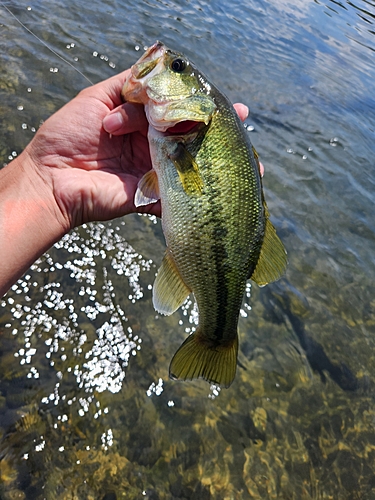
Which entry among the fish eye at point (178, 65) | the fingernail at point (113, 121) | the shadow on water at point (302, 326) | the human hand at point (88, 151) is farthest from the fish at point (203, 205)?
the shadow on water at point (302, 326)

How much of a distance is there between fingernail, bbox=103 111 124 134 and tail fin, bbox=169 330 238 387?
1.51m

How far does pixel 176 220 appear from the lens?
238cm

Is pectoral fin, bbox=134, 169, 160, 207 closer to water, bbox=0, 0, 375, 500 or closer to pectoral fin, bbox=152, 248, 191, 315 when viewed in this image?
pectoral fin, bbox=152, 248, 191, 315

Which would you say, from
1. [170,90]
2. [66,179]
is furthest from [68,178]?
[170,90]

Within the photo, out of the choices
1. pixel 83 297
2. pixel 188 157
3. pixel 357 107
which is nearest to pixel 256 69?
pixel 357 107

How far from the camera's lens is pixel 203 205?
7.64 ft

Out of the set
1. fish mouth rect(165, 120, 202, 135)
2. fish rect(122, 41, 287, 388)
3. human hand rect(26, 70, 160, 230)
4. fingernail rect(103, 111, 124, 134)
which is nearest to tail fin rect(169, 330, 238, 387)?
fish rect(122, 41, 287, 388)

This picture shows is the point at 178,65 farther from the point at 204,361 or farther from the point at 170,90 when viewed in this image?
the point at 204,361

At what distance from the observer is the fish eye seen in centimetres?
249

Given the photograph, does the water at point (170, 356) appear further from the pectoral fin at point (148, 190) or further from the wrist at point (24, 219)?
the pectoral fin at point (148, 190)

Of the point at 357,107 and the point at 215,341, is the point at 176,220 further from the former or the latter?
the point at 357,107

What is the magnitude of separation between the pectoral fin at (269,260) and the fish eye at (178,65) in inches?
40.0

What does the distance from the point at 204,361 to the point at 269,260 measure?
764 mm

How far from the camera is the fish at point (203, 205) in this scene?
234 centimetres
